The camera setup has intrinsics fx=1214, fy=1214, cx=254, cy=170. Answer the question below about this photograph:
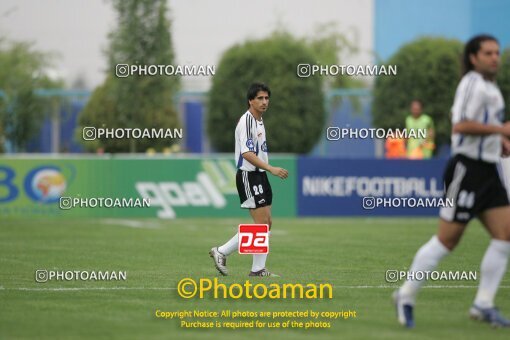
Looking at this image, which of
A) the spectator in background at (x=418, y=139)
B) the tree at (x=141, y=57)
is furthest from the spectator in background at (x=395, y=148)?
the tree at (x=141, y=57)

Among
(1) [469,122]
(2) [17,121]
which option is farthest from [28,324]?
(2) [17,121]

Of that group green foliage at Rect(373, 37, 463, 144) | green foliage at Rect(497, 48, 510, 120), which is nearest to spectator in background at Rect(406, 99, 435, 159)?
green foliage at Rect(373, 37, 463, 144)

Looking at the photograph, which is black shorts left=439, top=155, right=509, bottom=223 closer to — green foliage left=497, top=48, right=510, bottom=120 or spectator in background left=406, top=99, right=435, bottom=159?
spectator in background left=406, top=99, right=435, bottom=159

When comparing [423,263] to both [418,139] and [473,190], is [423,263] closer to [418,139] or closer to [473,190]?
[473,190]

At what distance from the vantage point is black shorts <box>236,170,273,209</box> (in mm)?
13914

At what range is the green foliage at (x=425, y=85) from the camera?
3584 centimetres

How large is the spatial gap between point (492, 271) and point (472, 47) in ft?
5.93

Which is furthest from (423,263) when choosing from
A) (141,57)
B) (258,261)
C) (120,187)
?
(141,57)

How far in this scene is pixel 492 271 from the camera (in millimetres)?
9758

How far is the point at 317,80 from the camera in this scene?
38094mm

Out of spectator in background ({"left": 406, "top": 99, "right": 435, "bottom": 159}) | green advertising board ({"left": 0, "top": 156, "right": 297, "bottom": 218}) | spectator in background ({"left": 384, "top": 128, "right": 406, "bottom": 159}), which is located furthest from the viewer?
spectator in background ({"left": 384, "top": 128, "right": 406, "bottom": 159})

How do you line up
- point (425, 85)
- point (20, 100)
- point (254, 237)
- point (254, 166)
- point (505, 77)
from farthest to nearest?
point (20, 100) → point (505, 77) → point (425, 85) → point (254, 237) → point (254, 166)

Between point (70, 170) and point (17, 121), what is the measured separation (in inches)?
626

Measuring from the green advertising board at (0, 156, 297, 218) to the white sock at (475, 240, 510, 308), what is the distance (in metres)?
16.6
